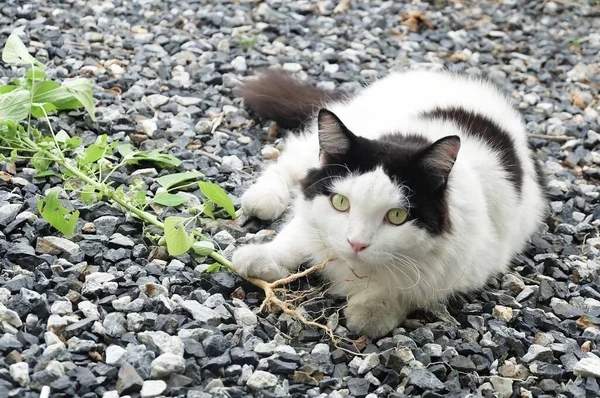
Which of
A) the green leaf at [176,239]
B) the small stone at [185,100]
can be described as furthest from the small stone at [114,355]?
the small stone at [185,100]

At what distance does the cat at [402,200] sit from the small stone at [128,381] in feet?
2.50

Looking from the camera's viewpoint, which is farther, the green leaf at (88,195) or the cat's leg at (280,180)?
the cat's leg at (280,180)

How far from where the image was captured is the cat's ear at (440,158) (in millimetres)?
2717

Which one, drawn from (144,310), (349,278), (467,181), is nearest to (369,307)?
→ (349,278)

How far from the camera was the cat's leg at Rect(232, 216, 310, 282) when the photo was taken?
3102 millimetres

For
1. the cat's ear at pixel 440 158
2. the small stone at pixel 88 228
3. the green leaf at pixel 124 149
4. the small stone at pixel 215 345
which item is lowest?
the small stone at pixel 88 228

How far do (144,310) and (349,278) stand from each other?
2.57ft

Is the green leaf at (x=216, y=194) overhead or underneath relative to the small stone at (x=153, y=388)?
underneath

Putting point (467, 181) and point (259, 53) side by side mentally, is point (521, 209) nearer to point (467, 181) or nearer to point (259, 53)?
point (467, 181)

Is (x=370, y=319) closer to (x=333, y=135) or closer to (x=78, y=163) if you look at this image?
(x=333, y=135)

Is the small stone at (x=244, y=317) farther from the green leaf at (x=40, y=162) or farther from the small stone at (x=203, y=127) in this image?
the small stone at (x=203, y=127)

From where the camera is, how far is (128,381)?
95.6 inches

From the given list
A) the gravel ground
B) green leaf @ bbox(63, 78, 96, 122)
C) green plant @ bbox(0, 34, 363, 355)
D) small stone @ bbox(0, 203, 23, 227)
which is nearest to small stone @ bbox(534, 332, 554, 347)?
the gravel ground

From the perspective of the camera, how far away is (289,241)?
3.23 metres
